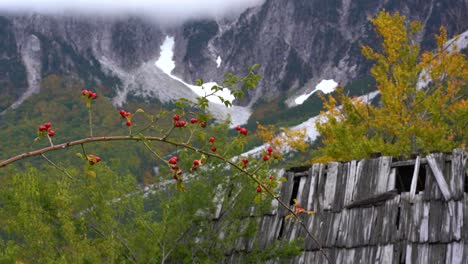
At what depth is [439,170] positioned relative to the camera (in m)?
13.7

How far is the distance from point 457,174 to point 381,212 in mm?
1819

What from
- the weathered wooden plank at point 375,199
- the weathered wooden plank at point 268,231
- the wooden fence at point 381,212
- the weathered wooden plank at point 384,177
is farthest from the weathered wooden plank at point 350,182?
the weathered wooden plank at point 268,231

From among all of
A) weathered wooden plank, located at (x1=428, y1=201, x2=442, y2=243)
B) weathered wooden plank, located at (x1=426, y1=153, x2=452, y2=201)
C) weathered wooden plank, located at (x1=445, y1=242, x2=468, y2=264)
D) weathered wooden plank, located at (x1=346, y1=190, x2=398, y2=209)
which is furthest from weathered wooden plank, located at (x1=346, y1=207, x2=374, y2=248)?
weathered wooden plank, located at (x1=445, y1=242, x2=468, y2=264)

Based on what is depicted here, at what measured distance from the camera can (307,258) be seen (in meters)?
15.0

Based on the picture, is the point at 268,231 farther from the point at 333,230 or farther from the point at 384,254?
the point at 384,254

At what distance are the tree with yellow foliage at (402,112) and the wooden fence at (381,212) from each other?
6.63 meters

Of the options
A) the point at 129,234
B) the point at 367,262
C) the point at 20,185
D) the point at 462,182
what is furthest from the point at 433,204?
the point at 20,185

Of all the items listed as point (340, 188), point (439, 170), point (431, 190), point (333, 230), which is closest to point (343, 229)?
point (333, 230)

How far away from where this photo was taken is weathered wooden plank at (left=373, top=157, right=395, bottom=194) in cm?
1444

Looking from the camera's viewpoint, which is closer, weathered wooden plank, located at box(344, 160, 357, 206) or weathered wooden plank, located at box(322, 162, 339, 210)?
weathered wooden plank, located at box(344, 160, 357, 206)

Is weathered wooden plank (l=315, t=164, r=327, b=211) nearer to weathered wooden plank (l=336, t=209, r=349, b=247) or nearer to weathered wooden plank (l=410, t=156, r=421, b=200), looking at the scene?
weathered wooden plank (l=336, t=209, r=349, b=247)

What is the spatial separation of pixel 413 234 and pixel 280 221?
151 inches

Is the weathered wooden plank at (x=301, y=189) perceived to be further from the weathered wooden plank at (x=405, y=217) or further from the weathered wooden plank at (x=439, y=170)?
the weathered wooden plank at (x=439, y=170)

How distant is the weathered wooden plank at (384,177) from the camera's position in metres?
14.4
